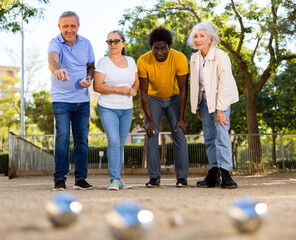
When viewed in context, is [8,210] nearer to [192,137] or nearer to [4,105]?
[192,137]

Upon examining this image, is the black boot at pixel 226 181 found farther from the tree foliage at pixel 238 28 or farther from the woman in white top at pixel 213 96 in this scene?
the tree foliage at pixel 238 28

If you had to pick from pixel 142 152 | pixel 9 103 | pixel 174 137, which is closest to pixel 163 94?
pixel 174 137

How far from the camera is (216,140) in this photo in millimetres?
5496

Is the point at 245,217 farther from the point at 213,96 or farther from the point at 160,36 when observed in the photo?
the point at 160,36

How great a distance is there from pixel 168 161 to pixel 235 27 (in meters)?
4.90

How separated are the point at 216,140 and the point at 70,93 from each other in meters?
1.93

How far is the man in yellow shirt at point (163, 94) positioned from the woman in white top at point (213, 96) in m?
0.21

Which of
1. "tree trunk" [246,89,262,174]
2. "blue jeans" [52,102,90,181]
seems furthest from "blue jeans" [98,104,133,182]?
"tree trunk" [246,89,262,174]

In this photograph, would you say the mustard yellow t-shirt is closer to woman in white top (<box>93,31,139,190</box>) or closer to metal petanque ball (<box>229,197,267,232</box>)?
woman in white top (<box>93,31,139,190</box>)

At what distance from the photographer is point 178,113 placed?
5.77 meters

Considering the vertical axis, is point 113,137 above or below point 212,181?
above

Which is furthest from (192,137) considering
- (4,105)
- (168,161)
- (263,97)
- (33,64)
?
(4,105)

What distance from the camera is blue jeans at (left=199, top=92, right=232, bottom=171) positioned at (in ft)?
17.7

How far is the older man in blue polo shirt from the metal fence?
23.2 feet
